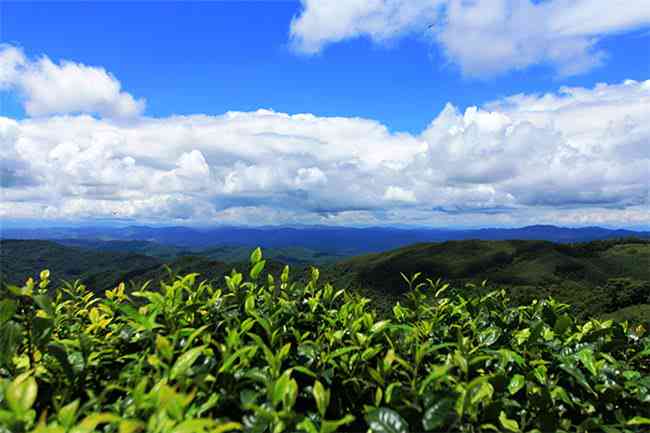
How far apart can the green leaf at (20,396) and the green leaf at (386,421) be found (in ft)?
5.82

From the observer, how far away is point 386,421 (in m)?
A: 2.44

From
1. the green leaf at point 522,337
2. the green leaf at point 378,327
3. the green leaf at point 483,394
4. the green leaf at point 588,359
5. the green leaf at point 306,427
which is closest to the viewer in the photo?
the green leaf at point 306,427

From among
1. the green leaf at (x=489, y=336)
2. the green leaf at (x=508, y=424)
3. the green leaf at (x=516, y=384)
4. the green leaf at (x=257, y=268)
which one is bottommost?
the green leaf at (x=508, y=424)

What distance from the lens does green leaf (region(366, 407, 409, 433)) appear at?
240cm

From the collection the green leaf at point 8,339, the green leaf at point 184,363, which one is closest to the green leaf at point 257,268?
the green leaf at point 184,363

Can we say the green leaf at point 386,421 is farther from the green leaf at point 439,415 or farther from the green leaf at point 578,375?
the green leaf at point 578,375

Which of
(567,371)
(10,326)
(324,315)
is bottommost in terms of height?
(567,371)

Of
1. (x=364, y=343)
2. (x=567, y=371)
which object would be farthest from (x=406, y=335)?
(x=567, y=371)

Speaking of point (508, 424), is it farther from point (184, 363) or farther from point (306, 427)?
point (184, 363)

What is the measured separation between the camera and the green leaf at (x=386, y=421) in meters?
2.40

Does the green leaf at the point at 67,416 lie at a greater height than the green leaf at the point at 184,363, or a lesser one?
lesser

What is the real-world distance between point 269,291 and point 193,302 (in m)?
0.82

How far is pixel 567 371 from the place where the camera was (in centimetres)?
325

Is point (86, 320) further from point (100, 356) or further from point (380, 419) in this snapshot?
point (380, 419)
